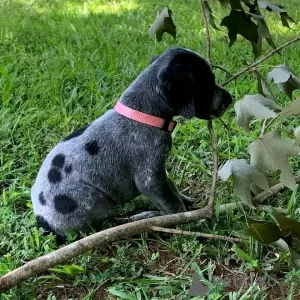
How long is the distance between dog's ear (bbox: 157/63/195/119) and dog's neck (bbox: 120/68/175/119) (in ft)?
0.18

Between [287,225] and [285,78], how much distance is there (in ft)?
1.83

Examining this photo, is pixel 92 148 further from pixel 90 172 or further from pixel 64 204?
pixel 64 204

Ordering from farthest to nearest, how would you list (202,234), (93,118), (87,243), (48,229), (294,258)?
(93,118)
(48,229)
(202,234)
(87,243)
(294,258)

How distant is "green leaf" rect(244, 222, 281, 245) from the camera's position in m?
2.04

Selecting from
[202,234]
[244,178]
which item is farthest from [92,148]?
[244,178]

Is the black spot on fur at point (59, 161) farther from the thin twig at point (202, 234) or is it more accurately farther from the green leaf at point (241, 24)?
the green leaf at point (241, 24)

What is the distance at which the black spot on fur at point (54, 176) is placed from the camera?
248 centimetres

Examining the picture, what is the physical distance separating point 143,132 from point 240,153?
902 mm

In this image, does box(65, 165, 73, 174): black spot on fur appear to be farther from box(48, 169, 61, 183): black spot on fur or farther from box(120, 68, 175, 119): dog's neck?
box(120, 68, 175, 119): dog's neck

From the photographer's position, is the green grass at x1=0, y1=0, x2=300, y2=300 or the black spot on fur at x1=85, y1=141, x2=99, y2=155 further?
the black spot on fur at x1=85, y1=141, x2=99, y2=155

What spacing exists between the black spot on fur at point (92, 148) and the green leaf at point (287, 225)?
0.85m

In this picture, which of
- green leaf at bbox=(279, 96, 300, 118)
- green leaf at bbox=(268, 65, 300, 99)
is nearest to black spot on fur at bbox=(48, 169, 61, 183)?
green leaf at bbox=(268, 65, 300, 99)

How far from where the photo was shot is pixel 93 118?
367 centimetres

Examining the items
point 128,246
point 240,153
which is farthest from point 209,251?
point 240,153
